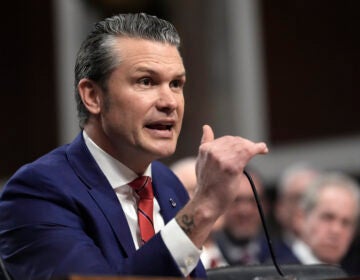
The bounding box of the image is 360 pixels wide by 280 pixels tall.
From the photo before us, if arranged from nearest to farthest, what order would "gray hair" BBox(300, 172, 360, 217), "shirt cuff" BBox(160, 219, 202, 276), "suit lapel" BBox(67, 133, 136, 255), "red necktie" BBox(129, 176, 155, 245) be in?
1. "shirt cuff" BBox(160, 219, 202, 276)
2. "suit lapel" BBox(67, 133, 136, 255)
3. "red necktie" BBox(129, 176, 155, 245)
4. "gray hair" BBox(300, 172, 360, 217)

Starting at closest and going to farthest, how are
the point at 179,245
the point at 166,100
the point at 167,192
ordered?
the point at 179,245
the point at 166,100
the point at 167,192

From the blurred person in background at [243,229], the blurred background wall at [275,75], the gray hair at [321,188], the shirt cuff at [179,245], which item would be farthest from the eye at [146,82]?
the blurred background wall at [275,75]

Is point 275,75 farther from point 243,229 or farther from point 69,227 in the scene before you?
point 69,227

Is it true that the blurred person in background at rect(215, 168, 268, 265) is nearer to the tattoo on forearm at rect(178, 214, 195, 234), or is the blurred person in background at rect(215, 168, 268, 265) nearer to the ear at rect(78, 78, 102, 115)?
the ear at rect(78, 78, 102, 115)

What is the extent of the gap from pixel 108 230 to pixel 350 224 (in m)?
2.92

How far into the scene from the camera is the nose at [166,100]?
269 centimetres

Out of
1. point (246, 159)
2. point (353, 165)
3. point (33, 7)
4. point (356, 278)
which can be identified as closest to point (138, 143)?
point (246, 159)

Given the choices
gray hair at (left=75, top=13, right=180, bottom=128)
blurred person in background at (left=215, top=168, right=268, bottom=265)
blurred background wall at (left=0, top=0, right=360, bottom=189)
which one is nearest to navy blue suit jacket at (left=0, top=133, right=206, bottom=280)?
gray hair at (left=75, top=13, right=180, bottom=128)

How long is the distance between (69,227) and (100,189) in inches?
8.2

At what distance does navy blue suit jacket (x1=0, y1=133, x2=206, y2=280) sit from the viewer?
241 cm

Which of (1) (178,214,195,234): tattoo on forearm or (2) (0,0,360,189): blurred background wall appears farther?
(2) (0,0,360,189): blurred background wall

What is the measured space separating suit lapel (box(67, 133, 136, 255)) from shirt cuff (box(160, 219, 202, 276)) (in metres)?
0.23

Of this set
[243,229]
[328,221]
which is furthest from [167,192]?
[243,229]

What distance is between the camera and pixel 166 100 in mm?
2691
